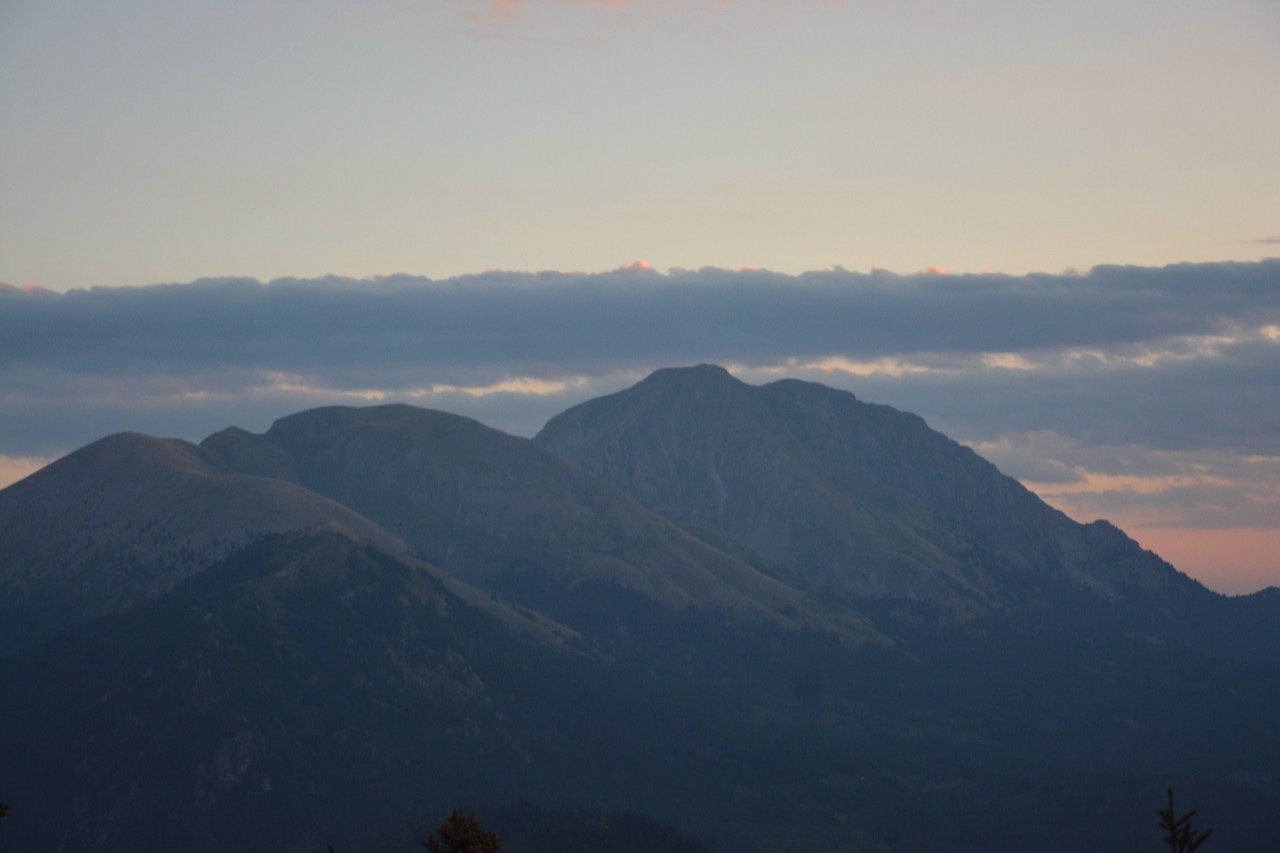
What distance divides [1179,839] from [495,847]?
37.0 m

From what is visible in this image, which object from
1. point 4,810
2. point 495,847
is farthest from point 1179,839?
point 4,810

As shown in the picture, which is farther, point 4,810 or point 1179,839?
point 4,810

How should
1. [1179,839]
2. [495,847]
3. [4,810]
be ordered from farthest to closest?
[495,847], [4,810], [1179,839]

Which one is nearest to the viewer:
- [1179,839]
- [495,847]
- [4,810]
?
[1179,839]

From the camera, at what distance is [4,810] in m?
82.8

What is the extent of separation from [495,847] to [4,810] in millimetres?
25023

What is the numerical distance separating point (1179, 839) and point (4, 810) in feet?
184

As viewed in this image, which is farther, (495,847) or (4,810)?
(495,847)

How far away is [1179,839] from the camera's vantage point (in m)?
67.6

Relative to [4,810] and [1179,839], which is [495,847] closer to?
[4,810]

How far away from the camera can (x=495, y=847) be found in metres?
88.6
